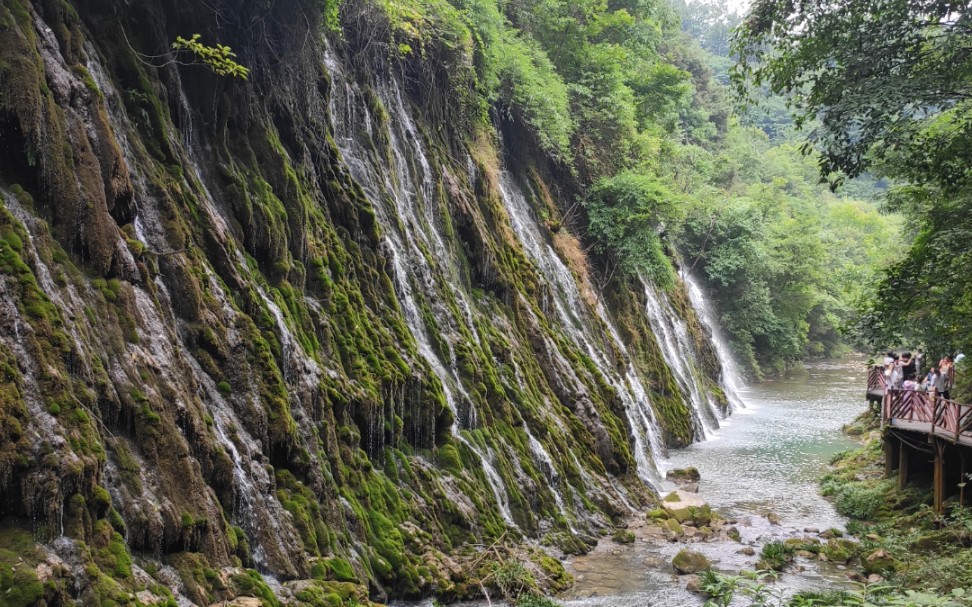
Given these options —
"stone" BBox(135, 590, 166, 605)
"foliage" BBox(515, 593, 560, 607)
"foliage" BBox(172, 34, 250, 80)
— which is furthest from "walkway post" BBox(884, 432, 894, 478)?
"stone" BBox(135, 590, 166, 605)

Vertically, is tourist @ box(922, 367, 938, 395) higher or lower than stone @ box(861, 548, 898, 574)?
higher

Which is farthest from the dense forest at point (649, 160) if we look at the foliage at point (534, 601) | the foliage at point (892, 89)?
the foliage at point (534, 601)

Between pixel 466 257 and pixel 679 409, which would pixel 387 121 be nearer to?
pixel 466 257

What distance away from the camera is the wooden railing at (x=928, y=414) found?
48.6 ft

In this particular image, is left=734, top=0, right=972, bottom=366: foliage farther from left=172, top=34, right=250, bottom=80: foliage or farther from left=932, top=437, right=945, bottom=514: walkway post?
left=172, top=34, right=250, bottom=80: foliage

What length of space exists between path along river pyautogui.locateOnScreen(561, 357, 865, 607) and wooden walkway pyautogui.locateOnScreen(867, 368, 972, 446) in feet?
9.16

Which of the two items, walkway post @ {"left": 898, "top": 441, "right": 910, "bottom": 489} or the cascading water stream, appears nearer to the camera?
the cascading water stream

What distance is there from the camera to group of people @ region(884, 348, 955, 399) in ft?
57.8

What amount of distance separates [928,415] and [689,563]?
25.3 feet

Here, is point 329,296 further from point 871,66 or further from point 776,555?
point 776,555

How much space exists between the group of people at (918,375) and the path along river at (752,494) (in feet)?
11.8

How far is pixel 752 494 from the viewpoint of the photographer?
20094 millimetres

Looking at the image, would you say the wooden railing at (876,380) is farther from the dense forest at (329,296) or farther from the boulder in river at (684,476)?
the boulder in river at (684,476)

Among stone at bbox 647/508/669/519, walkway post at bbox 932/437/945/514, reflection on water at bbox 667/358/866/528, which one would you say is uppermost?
walkway post at bbox 932/437/945/514
